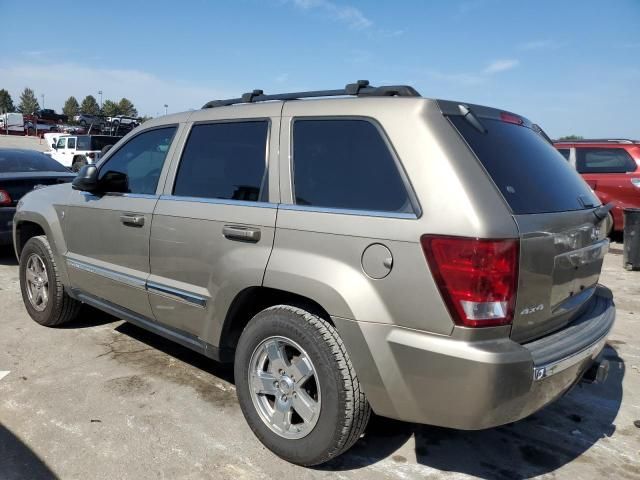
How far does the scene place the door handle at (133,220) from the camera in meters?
3.44

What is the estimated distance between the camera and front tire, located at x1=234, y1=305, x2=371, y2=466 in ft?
8.04

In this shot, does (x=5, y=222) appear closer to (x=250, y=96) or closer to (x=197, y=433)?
(x=250, y=96)

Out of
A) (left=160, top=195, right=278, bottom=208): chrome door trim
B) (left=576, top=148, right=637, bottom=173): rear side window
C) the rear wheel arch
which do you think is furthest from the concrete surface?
(left=576, top=148, right=637, bottom=173): rear side window

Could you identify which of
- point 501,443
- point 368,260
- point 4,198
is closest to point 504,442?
point 501,443

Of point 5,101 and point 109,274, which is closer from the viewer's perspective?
point 109,274

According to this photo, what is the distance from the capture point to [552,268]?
7.79 ft

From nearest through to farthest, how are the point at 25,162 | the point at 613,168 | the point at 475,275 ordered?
the point at 475,275
the point at 25,162
the point at 613,168

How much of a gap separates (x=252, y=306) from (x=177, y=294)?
1.72 ft

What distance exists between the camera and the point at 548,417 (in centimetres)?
332

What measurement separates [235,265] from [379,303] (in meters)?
0.90

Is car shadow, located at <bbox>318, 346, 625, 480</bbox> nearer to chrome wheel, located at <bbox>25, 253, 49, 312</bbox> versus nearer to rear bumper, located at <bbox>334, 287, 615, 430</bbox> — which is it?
rear bumper, located at <bbox>334, 287, 615, 430</bbox>

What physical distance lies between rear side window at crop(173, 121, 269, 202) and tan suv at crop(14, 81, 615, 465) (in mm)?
11

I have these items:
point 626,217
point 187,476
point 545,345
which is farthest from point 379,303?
point 626,217

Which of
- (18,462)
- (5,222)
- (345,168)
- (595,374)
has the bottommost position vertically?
(18,462)
